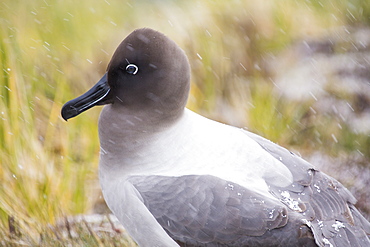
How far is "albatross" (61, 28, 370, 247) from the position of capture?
2.71 meters

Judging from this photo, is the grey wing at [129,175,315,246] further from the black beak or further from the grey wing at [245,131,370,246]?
the black beak

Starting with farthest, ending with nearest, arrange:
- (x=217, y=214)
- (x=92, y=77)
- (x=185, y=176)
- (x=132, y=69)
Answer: (x=92, y=77)
(x=132, y=69)
(x=185, y=176)
(x=217, y=214)

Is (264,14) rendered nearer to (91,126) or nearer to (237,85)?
(237,85)

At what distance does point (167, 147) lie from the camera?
299 centimetres

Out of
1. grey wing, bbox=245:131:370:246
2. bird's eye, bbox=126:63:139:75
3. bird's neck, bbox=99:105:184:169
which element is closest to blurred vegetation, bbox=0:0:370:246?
bird's neck, bbox=99:105:184:169

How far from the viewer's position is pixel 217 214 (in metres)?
2.71

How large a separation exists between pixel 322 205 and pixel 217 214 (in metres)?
0.56

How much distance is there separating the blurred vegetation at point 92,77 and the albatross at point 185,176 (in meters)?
0.84

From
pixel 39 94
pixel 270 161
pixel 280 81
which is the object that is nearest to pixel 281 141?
pixel 280 81

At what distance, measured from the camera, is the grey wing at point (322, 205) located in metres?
2.76

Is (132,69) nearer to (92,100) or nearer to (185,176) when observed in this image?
(92,100)

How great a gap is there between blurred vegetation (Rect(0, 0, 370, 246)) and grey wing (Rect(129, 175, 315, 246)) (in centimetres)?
95

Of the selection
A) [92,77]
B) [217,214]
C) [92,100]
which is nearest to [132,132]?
[92,100]

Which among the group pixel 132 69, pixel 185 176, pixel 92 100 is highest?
pixel 132 69
